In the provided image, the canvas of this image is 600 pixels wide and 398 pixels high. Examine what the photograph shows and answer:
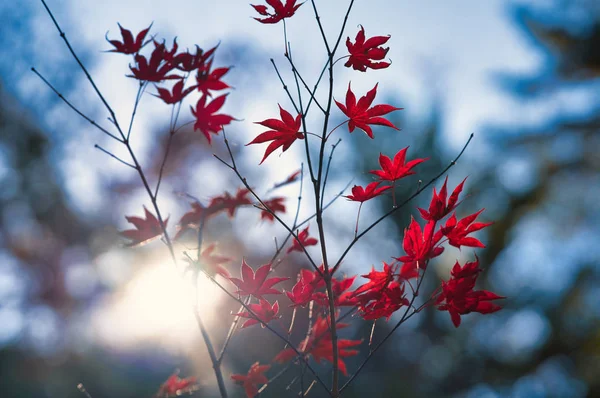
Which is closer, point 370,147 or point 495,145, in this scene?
point 495,145

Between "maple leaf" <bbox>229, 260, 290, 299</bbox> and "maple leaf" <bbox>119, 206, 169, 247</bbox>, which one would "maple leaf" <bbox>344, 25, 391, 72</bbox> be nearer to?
"maple leaf" <bbox>229, 260, 290, 299</bbox>

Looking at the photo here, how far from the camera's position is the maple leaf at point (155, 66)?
3.46 feet

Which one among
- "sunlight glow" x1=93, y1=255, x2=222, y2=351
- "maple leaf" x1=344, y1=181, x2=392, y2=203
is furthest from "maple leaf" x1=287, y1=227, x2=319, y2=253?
"sunlight glow" x1=93, y1=255, x2=222, y2=351

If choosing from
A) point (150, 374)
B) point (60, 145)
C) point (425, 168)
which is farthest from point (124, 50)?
point (60, 145)

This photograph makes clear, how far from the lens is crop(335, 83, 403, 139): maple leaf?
33.5 inches

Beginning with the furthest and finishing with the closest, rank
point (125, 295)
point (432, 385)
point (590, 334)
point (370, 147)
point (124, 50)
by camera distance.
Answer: point (370, 147)
point (125, 295)
point (432, 385)
point (590, 334)
point (124, 50)

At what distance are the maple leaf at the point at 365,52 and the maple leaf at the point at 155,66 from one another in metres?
0.44

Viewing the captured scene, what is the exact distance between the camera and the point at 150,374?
6.07 meters

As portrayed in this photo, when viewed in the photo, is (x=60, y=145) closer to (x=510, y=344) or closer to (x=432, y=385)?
(x=432, y=385)

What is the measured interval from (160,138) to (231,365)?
3801 mm

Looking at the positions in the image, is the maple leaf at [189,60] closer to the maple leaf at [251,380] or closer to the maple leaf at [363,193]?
the maple leaf at [363,193]

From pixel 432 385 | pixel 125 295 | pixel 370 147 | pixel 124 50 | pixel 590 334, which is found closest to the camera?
pixel 124 50

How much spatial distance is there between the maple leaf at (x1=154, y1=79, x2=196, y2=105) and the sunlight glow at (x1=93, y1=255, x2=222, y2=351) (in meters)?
3.05

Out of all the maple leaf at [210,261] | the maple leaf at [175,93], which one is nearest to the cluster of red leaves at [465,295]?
the maple leaf at [210,261]
